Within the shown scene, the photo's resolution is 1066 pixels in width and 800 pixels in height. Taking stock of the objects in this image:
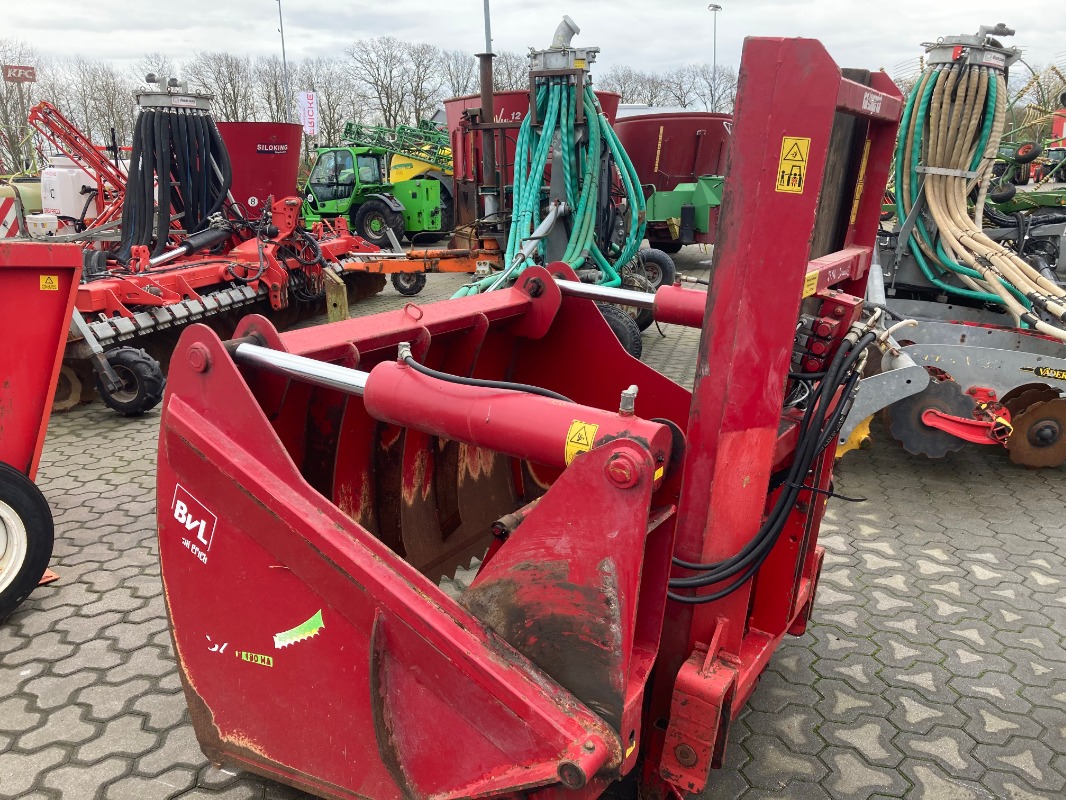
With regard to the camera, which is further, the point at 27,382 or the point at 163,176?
the point at 163,176

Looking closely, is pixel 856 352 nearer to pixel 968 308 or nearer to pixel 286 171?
pixel 968 308

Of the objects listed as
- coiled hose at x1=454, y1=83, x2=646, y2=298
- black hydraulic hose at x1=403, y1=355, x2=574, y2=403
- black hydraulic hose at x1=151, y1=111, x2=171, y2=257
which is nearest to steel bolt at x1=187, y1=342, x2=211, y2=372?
black hydraulic hose at x1=403, y1=355, x2=574, y2=403

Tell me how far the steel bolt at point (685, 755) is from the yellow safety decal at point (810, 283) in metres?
1.14

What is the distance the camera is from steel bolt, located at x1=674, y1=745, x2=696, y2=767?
6.33 feet

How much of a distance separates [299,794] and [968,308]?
5.37 meters

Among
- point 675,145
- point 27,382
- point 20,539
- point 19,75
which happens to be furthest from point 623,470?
point 19,75

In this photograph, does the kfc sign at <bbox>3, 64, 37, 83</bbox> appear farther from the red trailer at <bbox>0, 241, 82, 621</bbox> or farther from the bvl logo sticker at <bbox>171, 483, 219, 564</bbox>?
the bvl logo sticker at <bbox>171, 483, 219, 564</bbox>

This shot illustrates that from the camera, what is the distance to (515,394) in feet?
5.48

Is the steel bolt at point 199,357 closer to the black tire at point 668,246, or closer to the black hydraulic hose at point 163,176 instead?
the black hydraulic hose at point 163,176

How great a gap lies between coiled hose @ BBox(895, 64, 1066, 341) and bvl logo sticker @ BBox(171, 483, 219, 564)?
15.9 ft

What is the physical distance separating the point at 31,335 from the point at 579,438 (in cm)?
286

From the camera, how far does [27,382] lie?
3.31m

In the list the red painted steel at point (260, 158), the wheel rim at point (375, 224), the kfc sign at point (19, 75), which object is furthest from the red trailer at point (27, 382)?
the kfc sign at point (19, 75)

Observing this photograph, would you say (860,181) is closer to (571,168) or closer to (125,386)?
(571,168)
